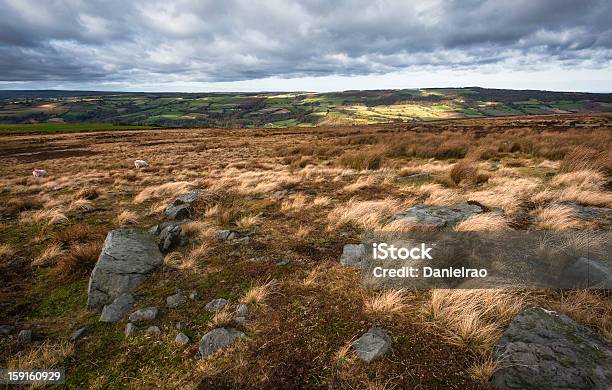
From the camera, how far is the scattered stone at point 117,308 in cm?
404

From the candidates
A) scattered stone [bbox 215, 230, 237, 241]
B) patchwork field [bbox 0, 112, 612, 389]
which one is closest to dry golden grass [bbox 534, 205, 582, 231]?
patchwork field [bbox 0, 112, 612, 389]

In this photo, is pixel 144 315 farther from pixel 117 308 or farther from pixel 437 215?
pixel 437 215

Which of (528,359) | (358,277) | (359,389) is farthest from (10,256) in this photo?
(528,359)

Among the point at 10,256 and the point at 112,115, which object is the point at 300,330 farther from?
the point at 112,115

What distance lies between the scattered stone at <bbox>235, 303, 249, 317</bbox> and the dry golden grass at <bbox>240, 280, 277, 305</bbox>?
0.34 feet

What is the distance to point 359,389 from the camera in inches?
107

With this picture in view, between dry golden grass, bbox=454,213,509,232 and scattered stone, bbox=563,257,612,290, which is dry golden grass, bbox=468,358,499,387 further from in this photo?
dry golden grass, bbox=454,213,509,232

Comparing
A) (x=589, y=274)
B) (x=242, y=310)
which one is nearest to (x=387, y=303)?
(x=242, y=310)

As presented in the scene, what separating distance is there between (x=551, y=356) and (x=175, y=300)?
4.35m

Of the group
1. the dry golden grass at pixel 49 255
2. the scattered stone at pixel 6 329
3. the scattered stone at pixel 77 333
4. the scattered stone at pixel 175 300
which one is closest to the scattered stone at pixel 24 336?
the scattered stone at pixel 6 329

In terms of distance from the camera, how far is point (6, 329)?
154 inches

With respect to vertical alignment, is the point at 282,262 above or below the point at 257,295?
below

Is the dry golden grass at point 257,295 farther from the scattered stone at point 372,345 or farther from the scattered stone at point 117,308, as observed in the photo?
the scattered stone at point 117,308

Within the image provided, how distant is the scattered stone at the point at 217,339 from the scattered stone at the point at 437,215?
154 inches
